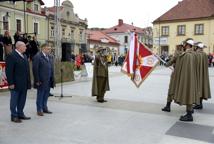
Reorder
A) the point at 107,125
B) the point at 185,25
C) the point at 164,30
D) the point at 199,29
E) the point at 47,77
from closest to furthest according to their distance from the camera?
the point at 107,125 → the point at 47,77 → the point at 199,29 → the point at 185,25 → the point at 164,30

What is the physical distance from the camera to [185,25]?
49219mm

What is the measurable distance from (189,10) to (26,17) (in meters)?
23.9

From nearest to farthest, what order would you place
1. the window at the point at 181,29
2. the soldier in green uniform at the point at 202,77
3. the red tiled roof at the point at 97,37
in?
1. the soldier in green uniform at the point at 202,77
2. the window at the point at 181,29
3. the red tiled roof at the point at 97,37

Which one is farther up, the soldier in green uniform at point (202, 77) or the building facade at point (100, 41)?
the building facade at point (100, 41)

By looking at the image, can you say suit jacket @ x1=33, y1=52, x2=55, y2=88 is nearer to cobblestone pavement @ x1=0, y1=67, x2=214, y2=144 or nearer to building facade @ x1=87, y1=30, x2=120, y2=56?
cobblestone pavement @ x1=0, y1=67, x2=214, y2=144

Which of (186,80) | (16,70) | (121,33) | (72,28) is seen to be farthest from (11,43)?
(121,33)

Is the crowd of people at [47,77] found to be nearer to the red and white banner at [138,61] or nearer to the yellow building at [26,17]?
the red and white banner at [138,61]

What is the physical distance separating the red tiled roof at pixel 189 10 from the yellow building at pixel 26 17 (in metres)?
17.6

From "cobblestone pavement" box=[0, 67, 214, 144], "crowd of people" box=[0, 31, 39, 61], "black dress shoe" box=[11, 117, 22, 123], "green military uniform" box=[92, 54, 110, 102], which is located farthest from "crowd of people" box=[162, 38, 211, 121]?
"crowd of people" box=[0, 31, 39, 61]

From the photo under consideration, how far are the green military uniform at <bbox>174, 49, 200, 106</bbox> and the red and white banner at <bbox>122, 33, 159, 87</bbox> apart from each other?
4.98ft

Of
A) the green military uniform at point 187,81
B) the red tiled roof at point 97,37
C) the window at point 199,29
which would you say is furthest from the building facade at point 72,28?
the green military uniform at point 187,81

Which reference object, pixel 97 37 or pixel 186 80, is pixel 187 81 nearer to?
pixel 186 80

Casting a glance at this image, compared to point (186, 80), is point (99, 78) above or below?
below

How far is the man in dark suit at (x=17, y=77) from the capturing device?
6906mm
